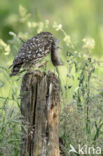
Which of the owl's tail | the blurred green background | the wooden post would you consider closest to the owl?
the owl's tail

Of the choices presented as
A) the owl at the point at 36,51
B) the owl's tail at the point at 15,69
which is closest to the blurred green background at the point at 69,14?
the owl at the point at 36,51

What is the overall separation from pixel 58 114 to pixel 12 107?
509 mm

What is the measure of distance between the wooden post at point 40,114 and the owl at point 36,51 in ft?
1.44

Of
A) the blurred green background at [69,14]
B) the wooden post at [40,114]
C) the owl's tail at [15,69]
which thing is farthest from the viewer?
the blurred green background at [69,14]

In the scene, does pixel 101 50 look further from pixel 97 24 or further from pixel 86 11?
pixel 86 11

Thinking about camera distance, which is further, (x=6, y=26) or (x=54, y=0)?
(x=54, y=0)

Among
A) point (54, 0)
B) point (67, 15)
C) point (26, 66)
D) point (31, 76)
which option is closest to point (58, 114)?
point (31, 76)

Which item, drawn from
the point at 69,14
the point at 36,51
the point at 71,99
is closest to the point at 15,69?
the point at 36,51

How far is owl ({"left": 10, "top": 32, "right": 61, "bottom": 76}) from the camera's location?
4.45 meters

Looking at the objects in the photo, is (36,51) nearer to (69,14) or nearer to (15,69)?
(15,69)

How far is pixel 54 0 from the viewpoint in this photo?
516 inches

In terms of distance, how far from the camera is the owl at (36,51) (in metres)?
4.45

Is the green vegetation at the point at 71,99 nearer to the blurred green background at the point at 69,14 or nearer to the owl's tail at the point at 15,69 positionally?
the owl's tail at the point at 15,69

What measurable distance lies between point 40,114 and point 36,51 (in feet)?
3.10
